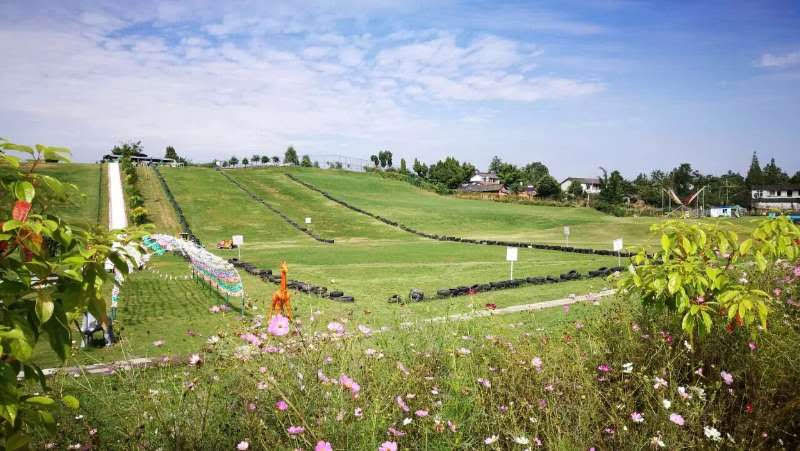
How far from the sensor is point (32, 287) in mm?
2471

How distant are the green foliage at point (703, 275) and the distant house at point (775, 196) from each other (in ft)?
310

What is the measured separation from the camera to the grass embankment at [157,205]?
3931 cm

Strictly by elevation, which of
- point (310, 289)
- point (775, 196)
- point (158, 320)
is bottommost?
point (158, 320)

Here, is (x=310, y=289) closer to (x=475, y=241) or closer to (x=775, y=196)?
(x=475, y=241)

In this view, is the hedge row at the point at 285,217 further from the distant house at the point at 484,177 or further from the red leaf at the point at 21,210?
the distant house at the point at 484,177

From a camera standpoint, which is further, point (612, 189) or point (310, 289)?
point (612, 189)

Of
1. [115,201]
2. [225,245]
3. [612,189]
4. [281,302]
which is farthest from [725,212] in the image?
[281,302]

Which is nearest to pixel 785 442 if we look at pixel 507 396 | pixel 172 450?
pixel 507 396

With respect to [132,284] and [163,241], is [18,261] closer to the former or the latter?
[132,284]

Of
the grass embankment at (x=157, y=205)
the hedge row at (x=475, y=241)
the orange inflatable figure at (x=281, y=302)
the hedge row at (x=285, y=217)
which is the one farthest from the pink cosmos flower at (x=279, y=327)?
the grass embankment at (x=157, y=205)

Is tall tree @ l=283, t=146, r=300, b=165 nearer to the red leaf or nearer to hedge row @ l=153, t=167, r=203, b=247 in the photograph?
hedge row @ l=153, t=167, r=203, b=247

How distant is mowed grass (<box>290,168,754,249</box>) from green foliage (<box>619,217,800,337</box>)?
Result: 27.0 m

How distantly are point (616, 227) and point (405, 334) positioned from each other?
39535 mm

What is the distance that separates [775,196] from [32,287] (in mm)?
107657
